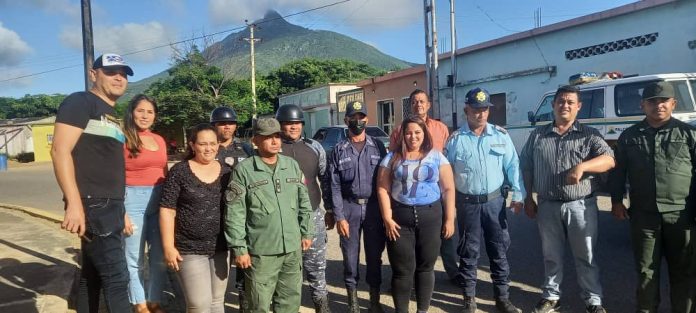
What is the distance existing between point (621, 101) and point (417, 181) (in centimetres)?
519

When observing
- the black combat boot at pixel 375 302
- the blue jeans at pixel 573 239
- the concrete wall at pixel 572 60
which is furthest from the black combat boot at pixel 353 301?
the concrete wall at pixel 572 60

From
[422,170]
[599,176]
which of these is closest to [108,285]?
[422,170]

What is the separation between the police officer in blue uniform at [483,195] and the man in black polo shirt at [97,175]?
99.2 inches

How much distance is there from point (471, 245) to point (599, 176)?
3.64 feet

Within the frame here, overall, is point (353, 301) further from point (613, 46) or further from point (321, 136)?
point (321, 136)

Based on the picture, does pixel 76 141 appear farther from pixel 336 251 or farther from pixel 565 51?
pixel 565 51

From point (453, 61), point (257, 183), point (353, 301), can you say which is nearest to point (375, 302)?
point (353, 301)

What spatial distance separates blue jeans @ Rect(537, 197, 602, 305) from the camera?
3.64m

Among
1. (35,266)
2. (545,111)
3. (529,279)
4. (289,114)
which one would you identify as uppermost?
(545,111)

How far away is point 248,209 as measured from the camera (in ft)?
10.1

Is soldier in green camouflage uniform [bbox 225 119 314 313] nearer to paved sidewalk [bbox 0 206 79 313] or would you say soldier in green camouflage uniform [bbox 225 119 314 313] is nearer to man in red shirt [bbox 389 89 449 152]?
man in red shirt [bbox 389 89 449 152]

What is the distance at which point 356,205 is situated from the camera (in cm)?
389

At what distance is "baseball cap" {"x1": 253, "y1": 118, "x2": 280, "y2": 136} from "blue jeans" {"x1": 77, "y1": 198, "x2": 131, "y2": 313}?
0.95m

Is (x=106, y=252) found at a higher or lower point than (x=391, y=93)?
lower
